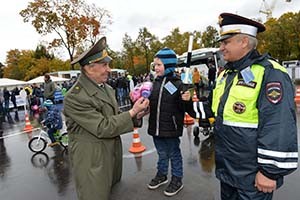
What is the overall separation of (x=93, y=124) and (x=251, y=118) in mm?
1397

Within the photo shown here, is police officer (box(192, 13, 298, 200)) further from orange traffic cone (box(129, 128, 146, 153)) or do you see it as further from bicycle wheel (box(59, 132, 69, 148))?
bicycle wheel (box(59, 132, 69, 148))

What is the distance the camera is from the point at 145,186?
13.1 feet

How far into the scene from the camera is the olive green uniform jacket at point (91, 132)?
2.50m

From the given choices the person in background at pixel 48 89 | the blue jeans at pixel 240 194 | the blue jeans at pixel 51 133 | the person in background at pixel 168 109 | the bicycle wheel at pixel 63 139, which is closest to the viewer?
the blue jeans at pixel 240 194

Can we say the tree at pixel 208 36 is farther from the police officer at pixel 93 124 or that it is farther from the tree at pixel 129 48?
the police officer at pixel 93 124

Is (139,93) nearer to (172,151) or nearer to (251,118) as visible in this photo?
(172,151)

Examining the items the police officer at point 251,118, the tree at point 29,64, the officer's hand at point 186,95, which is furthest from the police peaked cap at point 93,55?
the tree at point 29,64

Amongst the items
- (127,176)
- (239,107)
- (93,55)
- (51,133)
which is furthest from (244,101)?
(51,133)

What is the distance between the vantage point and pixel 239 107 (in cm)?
199

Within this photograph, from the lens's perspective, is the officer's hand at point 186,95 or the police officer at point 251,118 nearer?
the police officer at point 251,118

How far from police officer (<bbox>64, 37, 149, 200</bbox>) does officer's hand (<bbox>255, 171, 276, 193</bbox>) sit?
1.26 meters

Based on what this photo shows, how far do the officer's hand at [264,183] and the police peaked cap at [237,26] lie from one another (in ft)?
3.57

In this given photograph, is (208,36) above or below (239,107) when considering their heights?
above

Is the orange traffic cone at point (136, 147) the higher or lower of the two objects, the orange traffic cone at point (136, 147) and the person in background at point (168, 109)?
the lower
